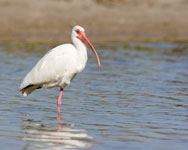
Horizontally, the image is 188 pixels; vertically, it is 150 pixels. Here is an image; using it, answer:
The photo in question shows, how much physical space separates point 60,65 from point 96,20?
1241 centimetres

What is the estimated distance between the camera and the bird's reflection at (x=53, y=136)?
6.03m

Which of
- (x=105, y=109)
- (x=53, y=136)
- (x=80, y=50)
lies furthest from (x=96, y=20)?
(x=53, y=136)

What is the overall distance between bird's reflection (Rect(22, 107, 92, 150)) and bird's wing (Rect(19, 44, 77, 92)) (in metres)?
1.08

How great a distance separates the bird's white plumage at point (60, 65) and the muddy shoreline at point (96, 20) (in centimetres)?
986

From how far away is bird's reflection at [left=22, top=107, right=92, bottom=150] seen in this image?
19.8ft

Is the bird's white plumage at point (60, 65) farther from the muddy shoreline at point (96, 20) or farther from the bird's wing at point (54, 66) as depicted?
the muddy shoreline at point (96, 20)

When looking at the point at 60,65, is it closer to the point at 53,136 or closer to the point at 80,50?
the point at 80,50

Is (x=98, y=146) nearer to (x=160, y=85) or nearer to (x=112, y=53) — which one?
(x=160, y=85)

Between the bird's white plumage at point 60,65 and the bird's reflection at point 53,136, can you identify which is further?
the bird's white plumage at point 60,65

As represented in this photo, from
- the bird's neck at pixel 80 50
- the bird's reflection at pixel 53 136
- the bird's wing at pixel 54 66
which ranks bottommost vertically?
the bird's reflection at pixel 53 136

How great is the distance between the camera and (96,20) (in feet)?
67.0

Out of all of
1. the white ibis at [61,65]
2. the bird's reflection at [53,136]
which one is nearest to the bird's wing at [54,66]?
the white ibis at [61,65]

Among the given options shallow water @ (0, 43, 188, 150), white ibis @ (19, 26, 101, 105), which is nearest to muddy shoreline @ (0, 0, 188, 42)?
shallow water @ (0, 43, 188, 150)

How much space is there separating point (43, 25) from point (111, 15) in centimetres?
303
